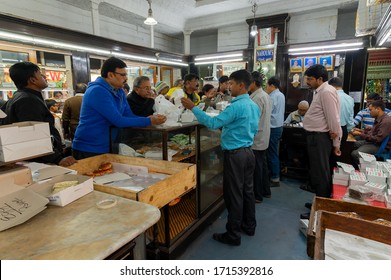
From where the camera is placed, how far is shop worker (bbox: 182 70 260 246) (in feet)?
7.43

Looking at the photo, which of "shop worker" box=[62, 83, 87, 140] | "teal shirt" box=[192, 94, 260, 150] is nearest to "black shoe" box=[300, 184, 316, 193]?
"teal shirt" box=[192, 94, 260, 150]

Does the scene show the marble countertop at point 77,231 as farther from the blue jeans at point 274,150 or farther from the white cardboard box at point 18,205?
the blue jeans at point 274,150

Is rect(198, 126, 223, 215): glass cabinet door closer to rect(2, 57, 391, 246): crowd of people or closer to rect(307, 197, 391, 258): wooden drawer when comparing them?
rect(2, 57, 391, 246): crowd of people

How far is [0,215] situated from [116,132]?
1.29 metres

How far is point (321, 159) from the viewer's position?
288cm

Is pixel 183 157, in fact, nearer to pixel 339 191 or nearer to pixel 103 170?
pixel 103 170

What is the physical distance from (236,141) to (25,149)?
5.64ft

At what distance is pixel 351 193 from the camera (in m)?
2.34

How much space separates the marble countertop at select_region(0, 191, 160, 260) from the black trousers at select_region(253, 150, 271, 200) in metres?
2.45

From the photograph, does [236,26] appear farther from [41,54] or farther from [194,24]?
[41,54]

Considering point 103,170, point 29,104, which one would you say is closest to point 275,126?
point 103,170

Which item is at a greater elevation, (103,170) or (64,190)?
(64,190)

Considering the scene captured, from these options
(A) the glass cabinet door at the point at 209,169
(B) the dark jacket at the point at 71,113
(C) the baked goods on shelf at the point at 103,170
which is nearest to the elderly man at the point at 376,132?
(A) the glass cabinet door at the point at 209,169

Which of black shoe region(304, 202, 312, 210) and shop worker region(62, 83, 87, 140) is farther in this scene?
shop worker region(62, 83, 87, 140)
